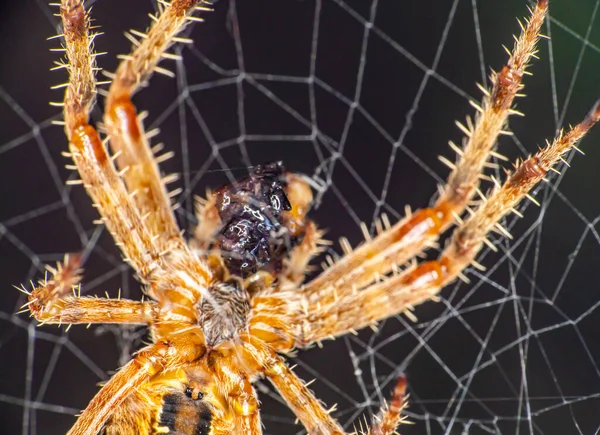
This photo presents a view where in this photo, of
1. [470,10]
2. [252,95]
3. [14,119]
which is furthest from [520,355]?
[14,119]

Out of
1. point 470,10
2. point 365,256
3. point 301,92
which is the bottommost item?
point 365,256

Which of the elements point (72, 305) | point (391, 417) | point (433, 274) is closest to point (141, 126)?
point (72, 305)

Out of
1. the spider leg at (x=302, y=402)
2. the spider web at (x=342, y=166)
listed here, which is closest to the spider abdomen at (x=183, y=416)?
the spider leg at (x=302, y=402)

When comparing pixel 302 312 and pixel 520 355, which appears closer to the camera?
pixel 302 312

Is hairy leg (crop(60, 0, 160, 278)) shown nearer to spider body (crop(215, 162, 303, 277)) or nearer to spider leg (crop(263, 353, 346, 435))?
spider body (crop(215, 162, 303, 277))

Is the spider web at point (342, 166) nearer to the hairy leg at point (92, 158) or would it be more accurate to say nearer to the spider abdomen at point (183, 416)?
the hairy leg at point (92, 158)

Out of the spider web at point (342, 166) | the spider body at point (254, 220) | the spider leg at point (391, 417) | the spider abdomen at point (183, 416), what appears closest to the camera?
the spider leg at point (391, 417)

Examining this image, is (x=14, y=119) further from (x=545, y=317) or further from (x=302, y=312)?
(x=545, y=317)
